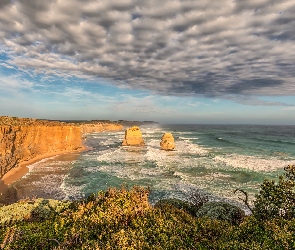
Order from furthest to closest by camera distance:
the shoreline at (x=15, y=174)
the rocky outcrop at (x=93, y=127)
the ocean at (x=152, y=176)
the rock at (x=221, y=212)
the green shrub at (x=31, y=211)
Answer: the rocky outcrop at (x=93, y=127) → the shoreline at (x=15, y=174) → the ocean at (x=152, y=176) → the rock at (x=221, y=212) → the green shrub at (x=31, y=211)

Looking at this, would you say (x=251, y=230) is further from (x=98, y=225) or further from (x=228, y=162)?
(x=228, y=162)

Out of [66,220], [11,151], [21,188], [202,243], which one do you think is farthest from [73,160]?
[202,243]

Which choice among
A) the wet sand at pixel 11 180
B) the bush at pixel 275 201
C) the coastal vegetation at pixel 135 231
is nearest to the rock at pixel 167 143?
the wet sand at pixel 11 180

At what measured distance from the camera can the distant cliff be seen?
38812mm

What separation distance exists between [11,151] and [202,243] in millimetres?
41590

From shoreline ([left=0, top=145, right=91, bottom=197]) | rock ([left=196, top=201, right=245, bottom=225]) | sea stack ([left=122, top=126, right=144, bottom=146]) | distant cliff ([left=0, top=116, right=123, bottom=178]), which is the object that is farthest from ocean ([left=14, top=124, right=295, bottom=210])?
sea stack ([left=122, top=126, right=144, bottom=146])

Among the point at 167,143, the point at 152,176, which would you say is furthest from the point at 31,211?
the point at 167,143

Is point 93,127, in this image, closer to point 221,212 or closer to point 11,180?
point 11,180

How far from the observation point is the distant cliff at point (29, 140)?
127ft

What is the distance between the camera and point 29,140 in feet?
152

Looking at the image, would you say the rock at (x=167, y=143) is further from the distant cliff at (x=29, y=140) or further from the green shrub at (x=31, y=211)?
the green shrub at (x=31, y=211)

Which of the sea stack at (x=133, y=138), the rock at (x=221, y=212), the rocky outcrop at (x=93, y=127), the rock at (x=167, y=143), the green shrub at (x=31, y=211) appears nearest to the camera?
the green shrub at (x=31, y=211)

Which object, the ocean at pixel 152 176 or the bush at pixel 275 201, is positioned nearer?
the bush at pixel 275 201

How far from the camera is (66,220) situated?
28.9ft
